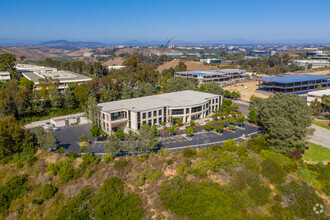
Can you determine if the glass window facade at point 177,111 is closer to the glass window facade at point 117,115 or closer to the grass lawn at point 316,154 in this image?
the glass window facade at point 117,115

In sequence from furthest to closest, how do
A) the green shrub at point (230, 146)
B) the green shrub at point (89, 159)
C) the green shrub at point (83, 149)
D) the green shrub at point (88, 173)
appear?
the green shrub at point (83, 149), the green shrub at point (230, 146), the green shrub at point (89, 159), the green shrub at point (88, 173)

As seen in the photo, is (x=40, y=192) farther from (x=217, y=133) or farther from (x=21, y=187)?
(x=217, y=133)

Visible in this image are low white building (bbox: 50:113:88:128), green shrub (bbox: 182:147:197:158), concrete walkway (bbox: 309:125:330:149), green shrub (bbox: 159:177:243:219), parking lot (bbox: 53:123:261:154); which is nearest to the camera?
green shrub (bbox: 159:177:243:219)

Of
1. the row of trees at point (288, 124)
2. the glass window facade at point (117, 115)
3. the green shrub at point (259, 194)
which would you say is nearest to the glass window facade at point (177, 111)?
the glass window facade at point (117, 115)

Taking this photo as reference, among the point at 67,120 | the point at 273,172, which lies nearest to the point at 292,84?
the point at 273,172

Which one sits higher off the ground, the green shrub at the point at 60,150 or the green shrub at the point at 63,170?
the green shrub at the point at 60,150

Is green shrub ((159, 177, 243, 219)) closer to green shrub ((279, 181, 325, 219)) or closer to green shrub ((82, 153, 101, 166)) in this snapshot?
green shrub ((279, 181, 325, 219))

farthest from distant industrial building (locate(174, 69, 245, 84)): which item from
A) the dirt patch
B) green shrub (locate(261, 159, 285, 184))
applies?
green shrub (locate(261, 159, 285, 184))
